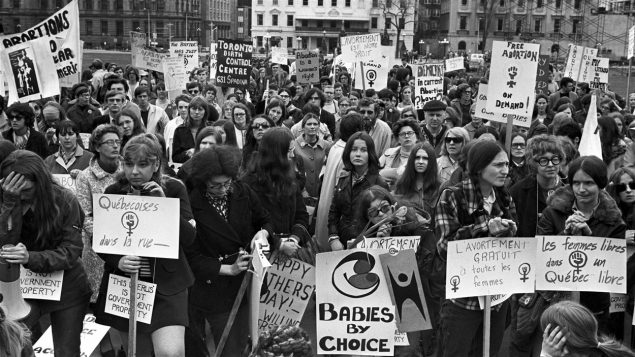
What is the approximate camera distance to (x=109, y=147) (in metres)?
6.72

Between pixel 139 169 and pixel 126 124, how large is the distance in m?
3.82

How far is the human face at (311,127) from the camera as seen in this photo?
9633mm

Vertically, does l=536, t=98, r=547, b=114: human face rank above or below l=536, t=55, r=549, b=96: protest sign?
below

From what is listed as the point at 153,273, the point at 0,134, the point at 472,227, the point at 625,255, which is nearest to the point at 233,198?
the point at 153,273

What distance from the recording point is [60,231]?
543cm

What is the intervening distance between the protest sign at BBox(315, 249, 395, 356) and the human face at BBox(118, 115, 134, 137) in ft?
13.3

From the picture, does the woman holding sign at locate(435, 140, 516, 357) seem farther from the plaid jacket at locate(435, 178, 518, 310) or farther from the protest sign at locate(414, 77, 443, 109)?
the protest sign at locate(414, 77, 443, 109)

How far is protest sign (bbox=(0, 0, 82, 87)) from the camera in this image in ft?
38.1

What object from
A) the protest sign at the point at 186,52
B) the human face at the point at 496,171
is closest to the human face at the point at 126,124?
the human face at the point at 496,171

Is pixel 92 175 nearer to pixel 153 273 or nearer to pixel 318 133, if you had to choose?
pixel 153 273

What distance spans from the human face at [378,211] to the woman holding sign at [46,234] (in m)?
2.05

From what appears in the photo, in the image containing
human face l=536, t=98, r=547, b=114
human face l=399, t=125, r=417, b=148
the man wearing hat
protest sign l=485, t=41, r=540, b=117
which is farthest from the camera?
human face l=536, t=98, r=547, b=114

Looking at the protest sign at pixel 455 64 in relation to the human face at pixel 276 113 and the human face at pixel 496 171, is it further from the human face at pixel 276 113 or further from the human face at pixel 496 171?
the human face at pixel 496 171

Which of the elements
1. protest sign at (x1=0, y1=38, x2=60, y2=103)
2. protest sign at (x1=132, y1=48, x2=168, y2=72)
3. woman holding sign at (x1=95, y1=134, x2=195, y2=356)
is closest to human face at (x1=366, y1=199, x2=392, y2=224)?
woman holding sign at (x1=95, y1=134, x2=195, y2=356)
